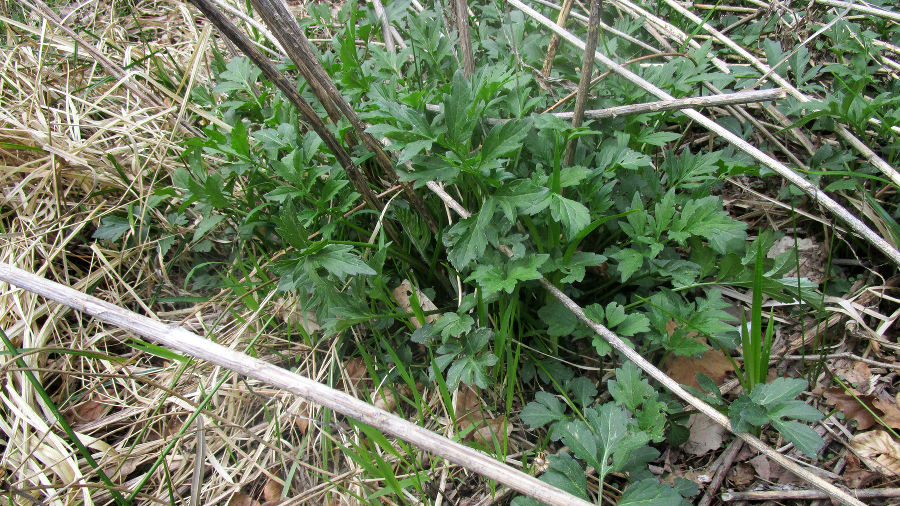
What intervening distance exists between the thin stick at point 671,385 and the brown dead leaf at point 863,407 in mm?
418

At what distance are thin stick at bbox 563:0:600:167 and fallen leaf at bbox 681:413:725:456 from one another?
3.26ft

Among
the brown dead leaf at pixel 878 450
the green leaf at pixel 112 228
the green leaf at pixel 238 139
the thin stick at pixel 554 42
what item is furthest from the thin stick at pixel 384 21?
the brown dead leaf at pixel 878 450

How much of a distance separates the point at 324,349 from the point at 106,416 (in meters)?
0.87

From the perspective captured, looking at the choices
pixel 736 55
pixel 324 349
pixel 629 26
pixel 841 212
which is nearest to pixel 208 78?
pixel 324 349

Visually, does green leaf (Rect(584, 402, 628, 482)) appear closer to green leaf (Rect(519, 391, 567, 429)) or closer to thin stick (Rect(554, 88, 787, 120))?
green leaf (Rect(519, 391, 567, 429))

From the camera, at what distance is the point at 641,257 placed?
181 cm

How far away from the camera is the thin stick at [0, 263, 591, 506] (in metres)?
1.20

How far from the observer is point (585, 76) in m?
1.76

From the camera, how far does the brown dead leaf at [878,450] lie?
1704 millimetres

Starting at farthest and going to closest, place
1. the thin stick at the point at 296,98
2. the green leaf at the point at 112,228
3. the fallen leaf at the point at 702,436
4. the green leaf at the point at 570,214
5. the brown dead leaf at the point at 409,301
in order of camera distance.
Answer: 1. the green leaf at the point at 112,228
2. the brown dead leaf at the point at 409,301
3. the fallen leaf at the point at 702,436
4. the green leaf at the point at 570,214
5. the thin stick at the point at 296,98

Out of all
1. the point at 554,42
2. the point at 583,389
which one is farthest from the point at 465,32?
the point at 583,389

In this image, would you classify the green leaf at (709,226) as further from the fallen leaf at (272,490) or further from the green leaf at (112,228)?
the green leaf at (112,228)

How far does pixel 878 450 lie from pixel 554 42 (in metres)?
1.81

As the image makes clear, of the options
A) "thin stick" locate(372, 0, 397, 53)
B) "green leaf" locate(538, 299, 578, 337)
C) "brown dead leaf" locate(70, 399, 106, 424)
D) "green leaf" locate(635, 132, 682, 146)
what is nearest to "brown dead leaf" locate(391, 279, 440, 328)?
"green leaf" locate(538, 299, 578, 337)
